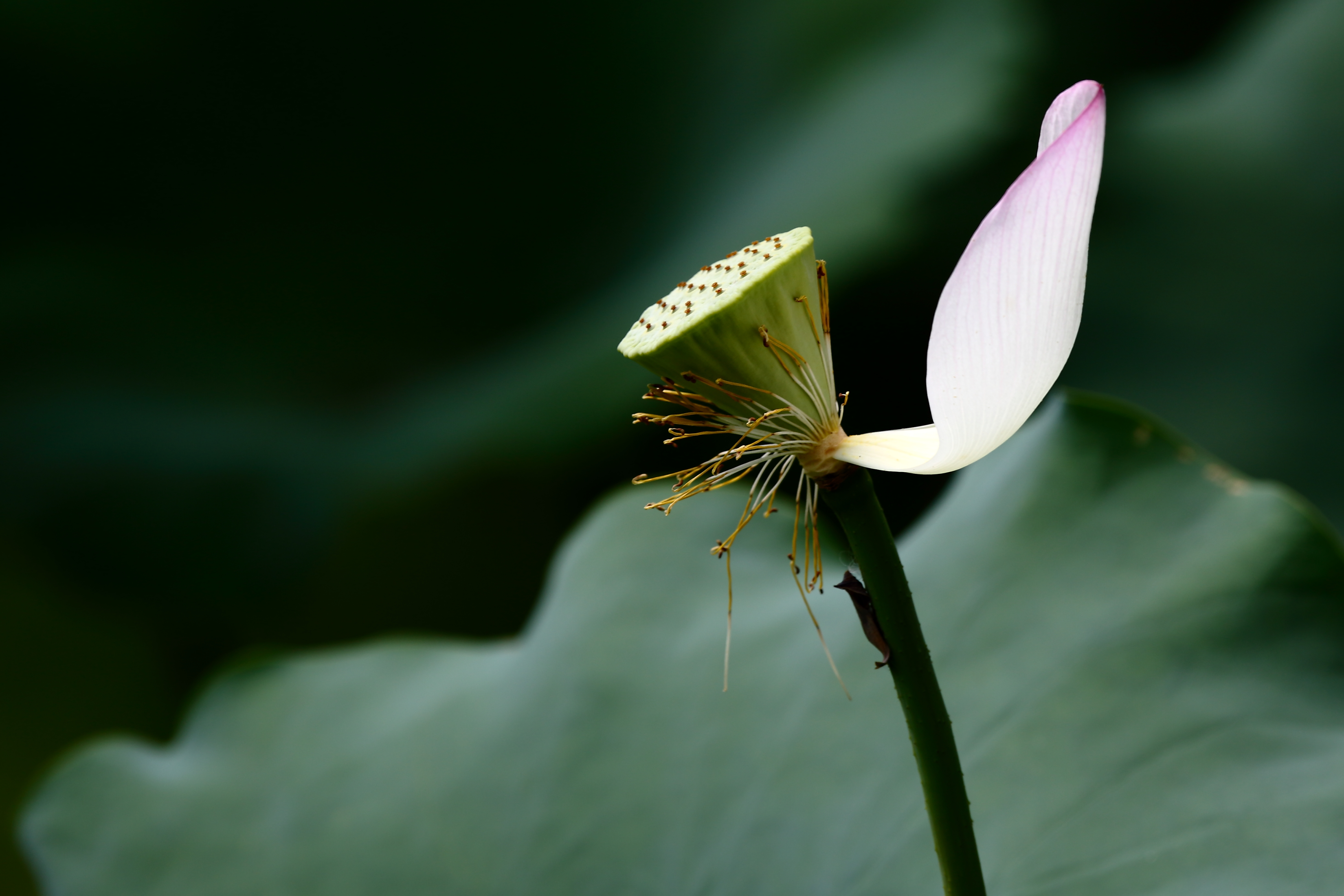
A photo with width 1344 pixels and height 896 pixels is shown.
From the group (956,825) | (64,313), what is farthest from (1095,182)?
(64,313)

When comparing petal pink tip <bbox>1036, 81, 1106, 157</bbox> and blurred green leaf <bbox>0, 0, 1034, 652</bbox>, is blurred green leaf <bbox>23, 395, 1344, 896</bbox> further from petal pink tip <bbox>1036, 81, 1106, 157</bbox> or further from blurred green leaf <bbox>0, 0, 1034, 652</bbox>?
blurred green leaf <bbox>0, 0, 1034, 652</bbox>

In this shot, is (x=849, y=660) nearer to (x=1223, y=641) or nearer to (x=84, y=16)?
(x=1223, y=641)

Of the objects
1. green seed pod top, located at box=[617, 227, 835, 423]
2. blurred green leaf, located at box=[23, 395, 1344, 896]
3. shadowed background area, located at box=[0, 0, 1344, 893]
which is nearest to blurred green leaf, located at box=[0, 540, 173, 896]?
shadowed background area, located at box=[0, 0, 1344, 893]

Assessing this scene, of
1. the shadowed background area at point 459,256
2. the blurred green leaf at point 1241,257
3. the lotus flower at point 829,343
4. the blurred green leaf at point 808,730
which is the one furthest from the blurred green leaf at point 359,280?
the lotus flower at point 829,343

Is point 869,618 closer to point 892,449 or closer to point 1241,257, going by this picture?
point 892,449

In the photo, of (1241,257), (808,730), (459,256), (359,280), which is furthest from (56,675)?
(1241,257)

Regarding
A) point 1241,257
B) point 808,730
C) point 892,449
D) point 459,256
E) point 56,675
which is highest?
point 459,256

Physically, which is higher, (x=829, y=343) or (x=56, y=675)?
(x=56, y=675)
